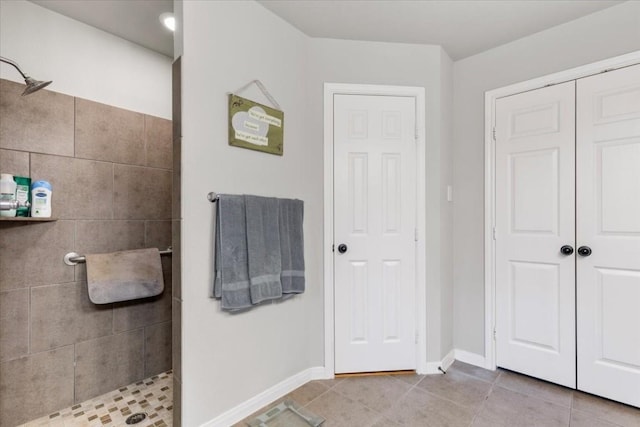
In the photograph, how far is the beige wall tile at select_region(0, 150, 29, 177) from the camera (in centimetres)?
167

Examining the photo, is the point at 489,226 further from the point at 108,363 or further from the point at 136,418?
the point at 108,363

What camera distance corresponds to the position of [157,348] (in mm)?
2234

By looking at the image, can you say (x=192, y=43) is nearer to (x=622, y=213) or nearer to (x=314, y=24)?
(x=314, y=24)

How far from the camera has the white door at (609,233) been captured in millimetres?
1842

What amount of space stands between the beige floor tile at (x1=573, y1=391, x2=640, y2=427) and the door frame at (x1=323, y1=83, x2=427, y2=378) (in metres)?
0.92

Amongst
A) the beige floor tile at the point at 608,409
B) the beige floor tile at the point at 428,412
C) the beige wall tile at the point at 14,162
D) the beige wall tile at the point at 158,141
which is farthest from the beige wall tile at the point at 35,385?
the beige floor tile at the point at 608,409

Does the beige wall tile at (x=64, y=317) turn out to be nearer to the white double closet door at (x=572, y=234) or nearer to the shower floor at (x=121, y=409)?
the shower floor at (x=121, y=409)

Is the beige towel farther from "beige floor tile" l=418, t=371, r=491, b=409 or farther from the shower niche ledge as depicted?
"beige floor tile" l=418, t=371, r=491, b=409

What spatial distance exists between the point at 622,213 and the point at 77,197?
3301 mm

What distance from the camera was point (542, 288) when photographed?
215 cm

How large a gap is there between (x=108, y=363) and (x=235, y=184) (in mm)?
1456

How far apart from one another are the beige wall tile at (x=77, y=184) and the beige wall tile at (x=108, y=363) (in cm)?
81

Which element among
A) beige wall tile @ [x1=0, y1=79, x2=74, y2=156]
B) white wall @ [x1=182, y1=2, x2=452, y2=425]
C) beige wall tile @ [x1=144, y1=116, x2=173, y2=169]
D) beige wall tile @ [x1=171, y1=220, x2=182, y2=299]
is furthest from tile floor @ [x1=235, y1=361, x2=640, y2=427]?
beige wall tile @ [x1=0, y1=79, x2=74, y2=156]

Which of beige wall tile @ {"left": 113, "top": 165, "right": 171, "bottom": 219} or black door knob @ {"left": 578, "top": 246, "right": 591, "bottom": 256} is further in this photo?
beige wall tile @ {"left": 113, "top": 165, "right": 171, "bottom": 219}
